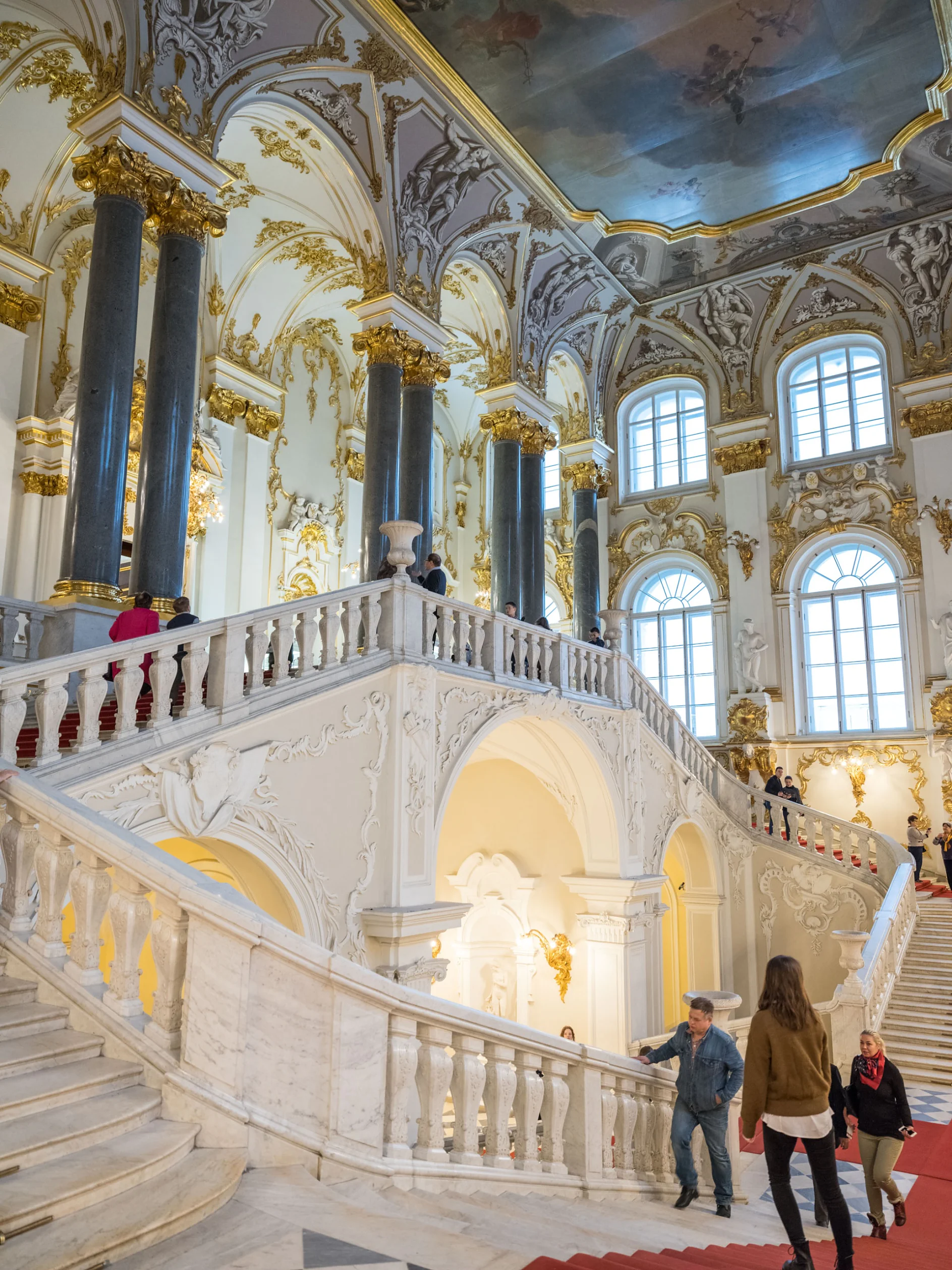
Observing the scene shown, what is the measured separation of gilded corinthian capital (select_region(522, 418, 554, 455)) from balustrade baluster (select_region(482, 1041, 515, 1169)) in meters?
13.6

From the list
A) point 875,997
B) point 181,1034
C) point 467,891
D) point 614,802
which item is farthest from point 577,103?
point 181,1034

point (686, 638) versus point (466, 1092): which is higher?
point (686, 638)

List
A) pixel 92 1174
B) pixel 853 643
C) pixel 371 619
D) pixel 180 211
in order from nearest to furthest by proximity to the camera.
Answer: pixel 92 1174 < pixel 371 619 < pixel 180 211 < pixel 853 643

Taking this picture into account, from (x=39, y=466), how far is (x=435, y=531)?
10.1 metres

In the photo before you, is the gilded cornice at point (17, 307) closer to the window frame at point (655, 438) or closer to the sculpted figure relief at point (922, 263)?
the window frame at point (655, 438)

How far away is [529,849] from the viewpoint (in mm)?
13500

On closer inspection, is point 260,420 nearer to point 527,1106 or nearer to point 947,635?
point 947,635

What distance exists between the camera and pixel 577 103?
46.9 ft

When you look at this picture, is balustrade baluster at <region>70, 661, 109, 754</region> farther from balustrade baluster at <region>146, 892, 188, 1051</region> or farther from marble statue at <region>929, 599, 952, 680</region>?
marble statue at <region>929, 599, 952, 680</region>

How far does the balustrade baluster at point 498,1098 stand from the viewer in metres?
4.24

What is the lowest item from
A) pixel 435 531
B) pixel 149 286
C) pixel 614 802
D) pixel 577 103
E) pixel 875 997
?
pixel 875 997

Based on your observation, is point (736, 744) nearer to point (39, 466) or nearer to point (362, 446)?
point (362, 446)

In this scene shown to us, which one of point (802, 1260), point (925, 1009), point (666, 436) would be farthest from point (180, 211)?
point (666, 436)

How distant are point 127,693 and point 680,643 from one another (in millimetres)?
15410
